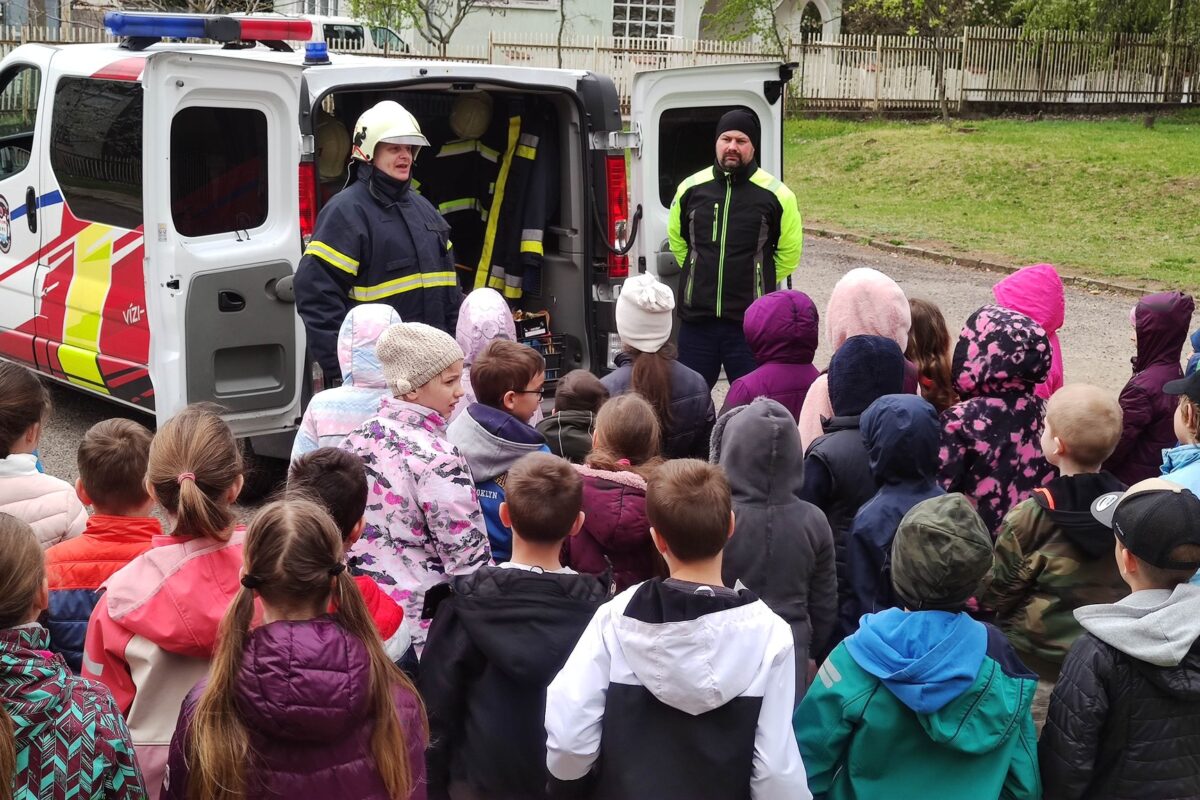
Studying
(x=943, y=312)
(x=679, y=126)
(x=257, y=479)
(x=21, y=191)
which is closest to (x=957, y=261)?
(x=943, y=312)

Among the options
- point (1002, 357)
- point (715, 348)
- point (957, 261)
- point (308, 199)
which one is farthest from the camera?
point (957, 261)

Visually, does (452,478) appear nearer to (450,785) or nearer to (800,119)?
(450,785)

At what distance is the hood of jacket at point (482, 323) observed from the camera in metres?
5.22

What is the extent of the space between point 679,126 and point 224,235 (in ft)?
8.71

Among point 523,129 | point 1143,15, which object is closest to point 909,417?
point 523,129

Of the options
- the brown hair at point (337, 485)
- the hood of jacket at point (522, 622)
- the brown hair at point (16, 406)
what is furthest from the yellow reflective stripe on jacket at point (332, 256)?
the hood of jacket at point (522, 622)

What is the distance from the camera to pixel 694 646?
2.71 metres

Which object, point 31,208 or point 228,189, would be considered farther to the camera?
point 31,208

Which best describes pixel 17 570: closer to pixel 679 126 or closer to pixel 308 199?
pixel 308 199

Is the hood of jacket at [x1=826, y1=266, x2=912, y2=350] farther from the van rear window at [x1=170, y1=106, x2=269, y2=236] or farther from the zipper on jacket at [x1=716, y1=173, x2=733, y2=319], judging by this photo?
the van rear window at [x1=170, y1=106, x2=269, y2=236]

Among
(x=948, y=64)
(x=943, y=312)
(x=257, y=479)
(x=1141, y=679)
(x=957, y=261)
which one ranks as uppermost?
(x=948, y=64)

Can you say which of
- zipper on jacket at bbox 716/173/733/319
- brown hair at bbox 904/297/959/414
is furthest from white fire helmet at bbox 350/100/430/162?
brown hair at bbox 904/297/959/414

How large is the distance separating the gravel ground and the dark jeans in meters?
2.34

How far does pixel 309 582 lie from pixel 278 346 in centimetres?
367
